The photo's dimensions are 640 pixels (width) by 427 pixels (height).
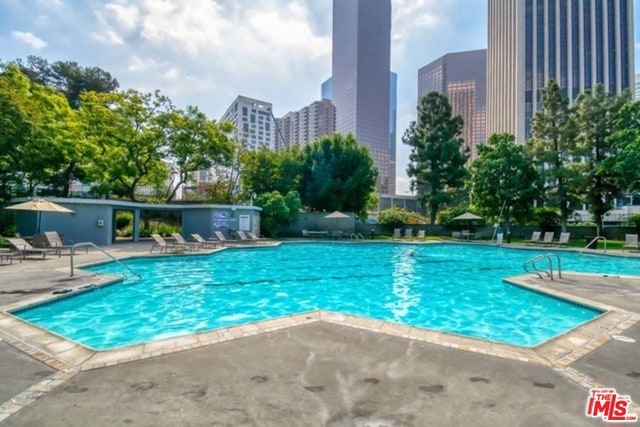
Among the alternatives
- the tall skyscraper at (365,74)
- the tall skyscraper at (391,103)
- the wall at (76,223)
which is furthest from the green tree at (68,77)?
the tall skyscraper at (391,103)

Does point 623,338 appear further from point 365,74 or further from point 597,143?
point 365,74

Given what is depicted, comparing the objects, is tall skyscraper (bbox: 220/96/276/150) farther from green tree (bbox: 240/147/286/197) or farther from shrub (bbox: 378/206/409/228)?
shrub (bbox: 378/206/409/228)

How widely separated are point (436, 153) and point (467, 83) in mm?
64601

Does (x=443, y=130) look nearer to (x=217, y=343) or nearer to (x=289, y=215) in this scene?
(x=289, y=215)

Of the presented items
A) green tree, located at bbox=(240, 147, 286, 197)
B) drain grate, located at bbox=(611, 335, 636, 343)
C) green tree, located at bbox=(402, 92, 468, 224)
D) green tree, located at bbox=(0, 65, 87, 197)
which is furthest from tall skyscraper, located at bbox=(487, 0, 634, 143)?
green tree, located at bbox=(0, 65, 87, 197)

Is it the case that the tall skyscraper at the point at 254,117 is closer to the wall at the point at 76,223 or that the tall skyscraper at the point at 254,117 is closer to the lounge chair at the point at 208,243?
the wall at the point at 76,223

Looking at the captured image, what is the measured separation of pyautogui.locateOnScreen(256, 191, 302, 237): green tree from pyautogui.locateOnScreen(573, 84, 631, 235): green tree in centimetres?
1994

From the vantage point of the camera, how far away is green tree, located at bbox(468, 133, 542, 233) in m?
23.7

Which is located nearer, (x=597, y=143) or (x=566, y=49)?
(x=597, y=143)

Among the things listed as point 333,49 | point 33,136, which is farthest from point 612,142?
point 333,49

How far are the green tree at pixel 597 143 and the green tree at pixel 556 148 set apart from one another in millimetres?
652

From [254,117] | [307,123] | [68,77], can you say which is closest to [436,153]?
[68,77]

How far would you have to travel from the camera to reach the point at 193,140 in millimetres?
23719

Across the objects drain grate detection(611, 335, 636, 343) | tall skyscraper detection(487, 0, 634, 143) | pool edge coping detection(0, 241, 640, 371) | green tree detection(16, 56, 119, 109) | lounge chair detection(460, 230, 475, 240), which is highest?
tall skyscraper detection(487, 0, 634, 143)
